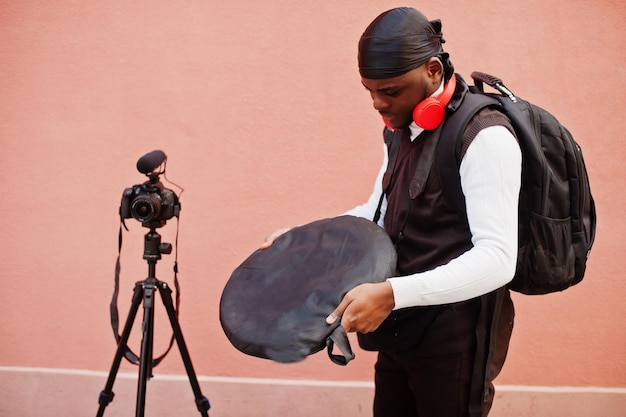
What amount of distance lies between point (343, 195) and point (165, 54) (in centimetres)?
91

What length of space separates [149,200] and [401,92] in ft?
3.08

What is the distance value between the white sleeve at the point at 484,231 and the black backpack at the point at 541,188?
0.06m

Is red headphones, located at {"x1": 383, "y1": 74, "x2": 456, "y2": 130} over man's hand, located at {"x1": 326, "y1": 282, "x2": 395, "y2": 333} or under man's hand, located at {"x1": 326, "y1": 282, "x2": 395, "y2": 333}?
over

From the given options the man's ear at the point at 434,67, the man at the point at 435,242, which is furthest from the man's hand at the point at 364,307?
the man's ear at the point at 434,67

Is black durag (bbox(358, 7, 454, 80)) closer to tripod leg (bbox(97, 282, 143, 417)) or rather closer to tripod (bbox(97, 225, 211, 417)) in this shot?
tripod (bbox(97, 225, 211, 417))

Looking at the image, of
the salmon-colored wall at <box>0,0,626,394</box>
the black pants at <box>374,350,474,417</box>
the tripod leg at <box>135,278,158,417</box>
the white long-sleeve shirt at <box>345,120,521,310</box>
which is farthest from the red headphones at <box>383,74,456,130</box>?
the salmon-colored wall at <box>0,0,626,394</box>

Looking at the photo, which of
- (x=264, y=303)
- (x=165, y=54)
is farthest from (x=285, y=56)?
(x=264, y=303)

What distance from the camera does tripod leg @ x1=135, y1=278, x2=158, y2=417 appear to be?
204cm

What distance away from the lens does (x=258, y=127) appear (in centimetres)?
263

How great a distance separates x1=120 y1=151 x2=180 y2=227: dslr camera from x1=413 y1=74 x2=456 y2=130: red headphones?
94 centimetres

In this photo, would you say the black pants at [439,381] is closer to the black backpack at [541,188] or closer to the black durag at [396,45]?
the black backpack at [541,188]

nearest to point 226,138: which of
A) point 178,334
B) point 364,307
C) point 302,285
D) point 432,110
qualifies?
point 178,334

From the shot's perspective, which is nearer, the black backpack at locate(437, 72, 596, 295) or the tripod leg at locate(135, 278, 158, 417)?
the black backpack at locate(437, 72, 596, 295)

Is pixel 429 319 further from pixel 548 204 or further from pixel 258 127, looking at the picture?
pixel 258 127
